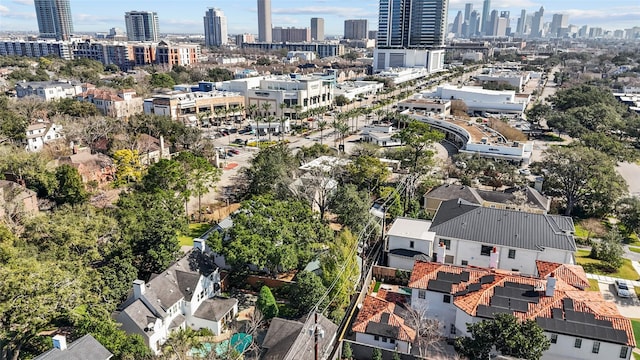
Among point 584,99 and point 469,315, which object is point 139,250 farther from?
point 584,99

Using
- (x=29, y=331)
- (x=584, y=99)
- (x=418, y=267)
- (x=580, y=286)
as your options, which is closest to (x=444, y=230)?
(x=418, y=267)

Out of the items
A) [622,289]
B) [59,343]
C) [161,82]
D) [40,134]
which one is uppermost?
[161,82]

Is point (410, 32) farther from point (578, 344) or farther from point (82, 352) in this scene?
point (82, 352)

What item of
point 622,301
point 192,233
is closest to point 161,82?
point 192,233

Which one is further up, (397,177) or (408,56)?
(408,56)

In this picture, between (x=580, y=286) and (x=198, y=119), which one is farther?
(x=198, y=119)

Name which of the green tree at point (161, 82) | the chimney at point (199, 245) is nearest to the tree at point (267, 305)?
the chimney at point (199, 245)

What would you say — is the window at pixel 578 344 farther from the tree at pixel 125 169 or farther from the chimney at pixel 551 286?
the tree at pixel 125 169
